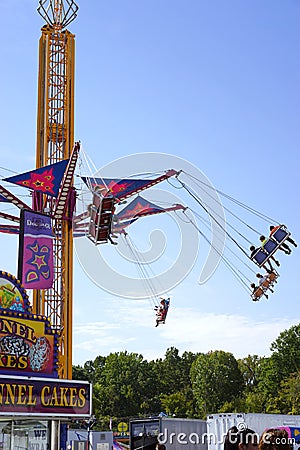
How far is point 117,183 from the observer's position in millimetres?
22406

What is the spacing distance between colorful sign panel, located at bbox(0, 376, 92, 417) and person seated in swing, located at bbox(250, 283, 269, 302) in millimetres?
5118

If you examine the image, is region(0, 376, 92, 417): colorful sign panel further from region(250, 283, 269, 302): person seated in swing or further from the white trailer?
the white trailer

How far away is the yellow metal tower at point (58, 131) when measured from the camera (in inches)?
966

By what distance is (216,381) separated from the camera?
5434cm

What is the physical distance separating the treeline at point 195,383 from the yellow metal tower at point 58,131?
23.3m

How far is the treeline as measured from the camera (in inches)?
1943

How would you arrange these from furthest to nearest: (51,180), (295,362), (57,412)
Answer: (295,362) → (51,180) → (57,412)

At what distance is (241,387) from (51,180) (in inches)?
1506

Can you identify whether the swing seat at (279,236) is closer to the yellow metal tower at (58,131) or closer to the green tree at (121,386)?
the yellow metal tower at (58,131)

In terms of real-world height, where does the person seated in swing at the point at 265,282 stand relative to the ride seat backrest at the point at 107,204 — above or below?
below

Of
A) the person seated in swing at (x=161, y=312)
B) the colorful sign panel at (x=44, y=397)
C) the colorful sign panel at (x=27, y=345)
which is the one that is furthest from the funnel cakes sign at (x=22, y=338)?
the person seated in swing at (x=161, y=312)

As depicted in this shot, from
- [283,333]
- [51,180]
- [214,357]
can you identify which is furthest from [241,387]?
[51,180]

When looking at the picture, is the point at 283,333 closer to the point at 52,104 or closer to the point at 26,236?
the point at 52,104

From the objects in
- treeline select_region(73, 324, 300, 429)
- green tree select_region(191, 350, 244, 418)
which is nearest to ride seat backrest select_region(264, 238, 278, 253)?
treeline select_region(73, 324, 300, 429)
